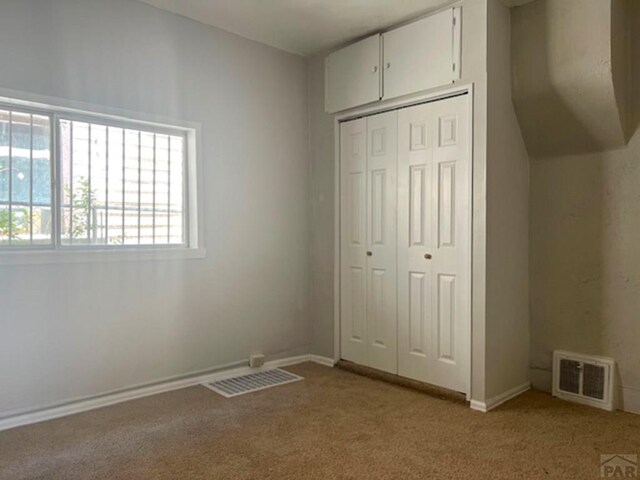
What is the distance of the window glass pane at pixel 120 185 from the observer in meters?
2.95

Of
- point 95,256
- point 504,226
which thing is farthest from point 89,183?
point 504,226

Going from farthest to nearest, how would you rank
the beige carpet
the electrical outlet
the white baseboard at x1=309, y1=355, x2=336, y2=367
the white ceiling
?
the white baseboard at x1=309, y1=355, x2=336, y2=367, the electrical outlet, the white ceiling, the beige carpet

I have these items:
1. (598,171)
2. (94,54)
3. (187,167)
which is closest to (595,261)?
(598,171)

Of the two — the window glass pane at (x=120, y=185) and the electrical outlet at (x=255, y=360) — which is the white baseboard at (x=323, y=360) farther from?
the window glass pane at (x=120, y=185)

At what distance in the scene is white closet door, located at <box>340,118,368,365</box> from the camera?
3.71 m

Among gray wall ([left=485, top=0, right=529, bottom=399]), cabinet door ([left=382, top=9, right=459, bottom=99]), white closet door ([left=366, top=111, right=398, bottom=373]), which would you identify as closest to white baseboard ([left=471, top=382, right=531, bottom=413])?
gray wall ([left=485, top=0, right=529, bottom=399])

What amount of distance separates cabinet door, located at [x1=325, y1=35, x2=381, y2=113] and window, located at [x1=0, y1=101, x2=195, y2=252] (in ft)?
4.04

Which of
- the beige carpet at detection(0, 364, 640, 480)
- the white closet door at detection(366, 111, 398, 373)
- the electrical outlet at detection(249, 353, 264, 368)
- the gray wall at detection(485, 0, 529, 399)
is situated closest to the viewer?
the beige carpet at detection(0, 364, 640, 480)

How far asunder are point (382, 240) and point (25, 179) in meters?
2.34

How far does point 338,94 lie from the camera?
12.5 feet

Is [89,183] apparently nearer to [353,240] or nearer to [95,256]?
[95,256]

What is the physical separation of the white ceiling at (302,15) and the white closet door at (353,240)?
0.69 m

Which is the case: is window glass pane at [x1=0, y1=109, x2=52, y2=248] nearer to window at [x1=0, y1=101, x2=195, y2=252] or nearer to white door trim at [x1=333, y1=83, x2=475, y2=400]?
window at [x1=0, y1=101, x2=195, y2=252]

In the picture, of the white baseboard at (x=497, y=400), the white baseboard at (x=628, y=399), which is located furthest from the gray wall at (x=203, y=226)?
the white baseboard at (x=628, y=399)
